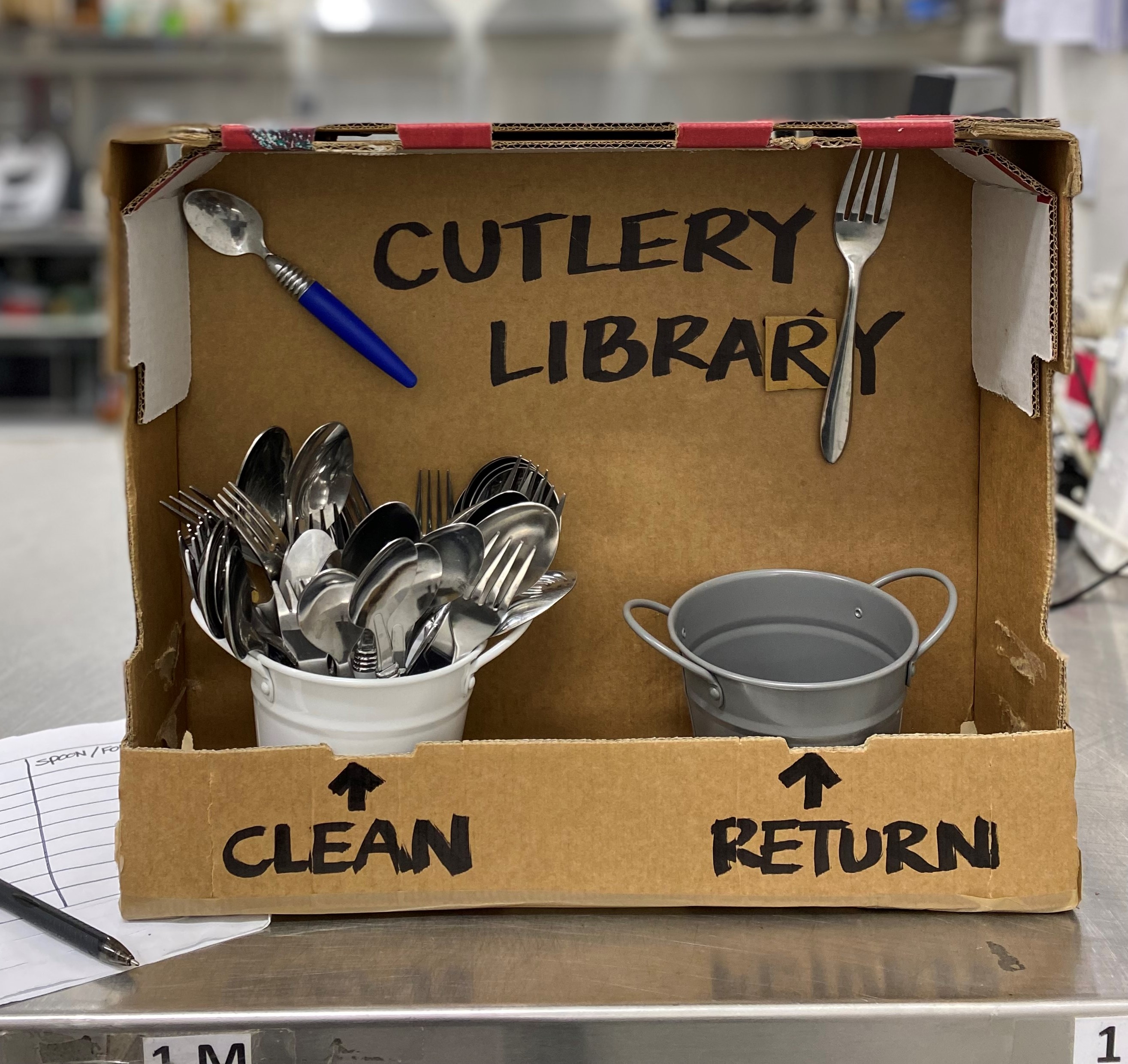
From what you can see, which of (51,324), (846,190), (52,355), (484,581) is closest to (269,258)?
(484,581)

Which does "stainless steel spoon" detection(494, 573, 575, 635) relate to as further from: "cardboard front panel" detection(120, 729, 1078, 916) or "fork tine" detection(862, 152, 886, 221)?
"fork tine" detection(862, 152, 886, 221)

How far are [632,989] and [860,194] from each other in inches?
21.4

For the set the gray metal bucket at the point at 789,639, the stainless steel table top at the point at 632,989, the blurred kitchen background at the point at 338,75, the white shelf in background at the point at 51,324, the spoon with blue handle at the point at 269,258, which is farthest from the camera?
the white shelf in background at the point at 51,324

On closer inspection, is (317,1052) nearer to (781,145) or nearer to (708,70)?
(781,145)

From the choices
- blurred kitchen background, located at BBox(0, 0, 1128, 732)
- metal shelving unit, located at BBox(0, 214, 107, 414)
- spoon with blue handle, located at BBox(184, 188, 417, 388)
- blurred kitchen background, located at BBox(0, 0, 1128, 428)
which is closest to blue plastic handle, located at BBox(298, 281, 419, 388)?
spoon with blue handle, located at BBox(184, 188, 417, 388)

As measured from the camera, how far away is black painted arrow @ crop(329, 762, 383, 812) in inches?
25.9

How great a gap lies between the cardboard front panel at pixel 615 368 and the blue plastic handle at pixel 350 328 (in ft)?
0.07

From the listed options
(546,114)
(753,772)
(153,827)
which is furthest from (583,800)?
(546,114)

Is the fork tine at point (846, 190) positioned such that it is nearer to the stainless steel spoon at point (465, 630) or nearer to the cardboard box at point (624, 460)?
the cardboard box at point (624, 460)

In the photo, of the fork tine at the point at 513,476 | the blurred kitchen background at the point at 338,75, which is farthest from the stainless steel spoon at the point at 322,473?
the blurred kitchen background at the point at 338,75

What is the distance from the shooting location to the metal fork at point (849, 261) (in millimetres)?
807

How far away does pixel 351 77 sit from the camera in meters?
3.94

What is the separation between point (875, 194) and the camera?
81 cm

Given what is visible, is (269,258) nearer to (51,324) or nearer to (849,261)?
(849,261)
